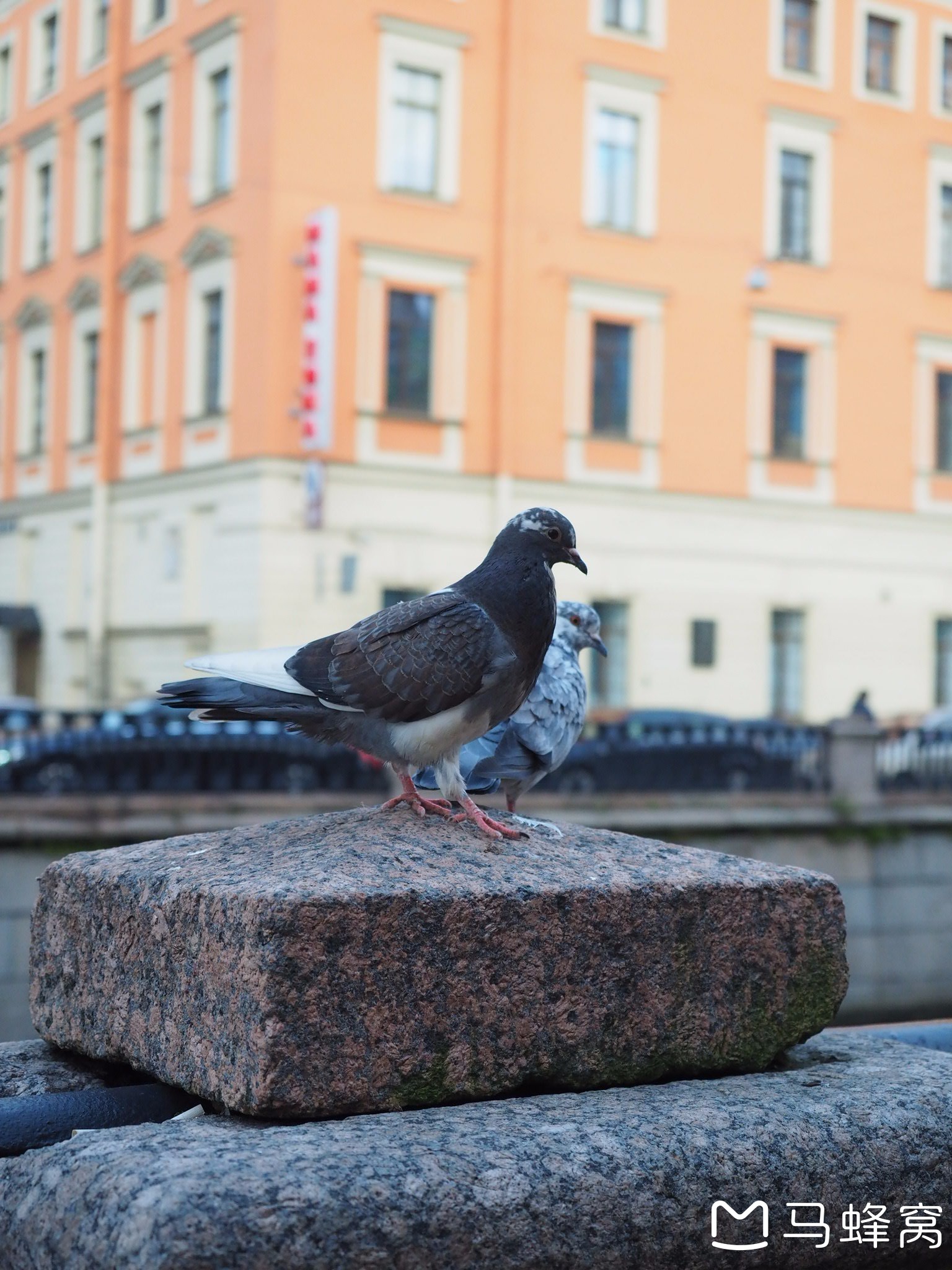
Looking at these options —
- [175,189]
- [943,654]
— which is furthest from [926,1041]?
[943,654]

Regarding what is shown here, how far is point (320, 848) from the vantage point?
9.15ft

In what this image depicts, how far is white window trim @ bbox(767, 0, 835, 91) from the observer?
76.0 ft

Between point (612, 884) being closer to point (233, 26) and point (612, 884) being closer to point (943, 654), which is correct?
point (233, 26)

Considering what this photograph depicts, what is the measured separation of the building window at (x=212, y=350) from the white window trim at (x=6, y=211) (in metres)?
5.68

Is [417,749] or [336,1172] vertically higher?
[417,749]

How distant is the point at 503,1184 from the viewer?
238 cm

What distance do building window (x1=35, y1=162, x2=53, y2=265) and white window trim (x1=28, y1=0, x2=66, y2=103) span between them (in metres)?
0.96

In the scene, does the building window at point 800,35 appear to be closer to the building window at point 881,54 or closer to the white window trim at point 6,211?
the building window at point 881,54

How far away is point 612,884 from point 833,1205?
1.90ft

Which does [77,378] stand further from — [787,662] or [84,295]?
[787,662]

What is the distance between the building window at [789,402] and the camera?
2369cm

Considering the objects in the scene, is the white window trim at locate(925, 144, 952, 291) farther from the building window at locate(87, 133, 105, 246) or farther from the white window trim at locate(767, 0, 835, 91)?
the building window at locate(87, 133, 105, 246)

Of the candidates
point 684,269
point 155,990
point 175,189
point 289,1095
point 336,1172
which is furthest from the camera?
point 684,269
